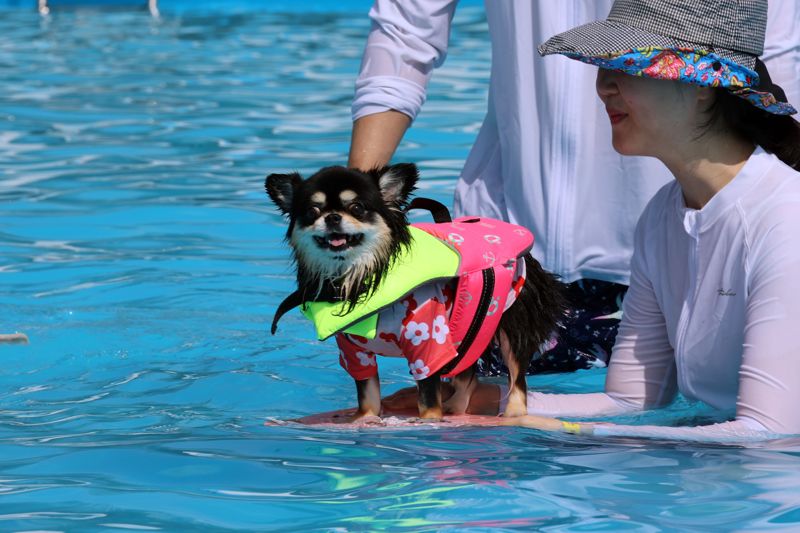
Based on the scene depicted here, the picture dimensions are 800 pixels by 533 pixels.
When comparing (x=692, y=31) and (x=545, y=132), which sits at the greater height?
(x=692, y=31)

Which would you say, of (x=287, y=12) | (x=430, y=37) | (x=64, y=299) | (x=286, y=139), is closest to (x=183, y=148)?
(x=286, y=139)

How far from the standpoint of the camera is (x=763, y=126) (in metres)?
3.89

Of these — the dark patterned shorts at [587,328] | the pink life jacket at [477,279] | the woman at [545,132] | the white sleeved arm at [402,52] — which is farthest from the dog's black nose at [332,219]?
the dark patterned shorts at [587,328]

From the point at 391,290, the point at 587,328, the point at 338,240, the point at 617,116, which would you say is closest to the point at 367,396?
the point at 391,290

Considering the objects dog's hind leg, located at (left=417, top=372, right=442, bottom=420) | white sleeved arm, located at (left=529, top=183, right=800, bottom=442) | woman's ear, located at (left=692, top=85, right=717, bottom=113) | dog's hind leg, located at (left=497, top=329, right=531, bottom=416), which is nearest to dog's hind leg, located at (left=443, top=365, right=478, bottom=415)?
dog's hind leg, located at (left=497, top=329, right=531, bottom=416)

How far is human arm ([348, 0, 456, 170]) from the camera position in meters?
4.80

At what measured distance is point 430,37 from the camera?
5035 millimetres

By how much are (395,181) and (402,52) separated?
1.15 meters

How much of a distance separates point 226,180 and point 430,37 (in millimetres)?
4940

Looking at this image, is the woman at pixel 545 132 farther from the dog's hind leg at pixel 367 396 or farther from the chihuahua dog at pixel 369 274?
the dog's hind leg at pixel 367 396

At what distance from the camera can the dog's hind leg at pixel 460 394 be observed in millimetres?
4484

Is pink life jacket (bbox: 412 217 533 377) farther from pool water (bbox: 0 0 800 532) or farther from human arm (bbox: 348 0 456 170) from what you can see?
human arm (bbox: 348 0 456 170)

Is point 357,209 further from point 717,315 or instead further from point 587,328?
point 587,328

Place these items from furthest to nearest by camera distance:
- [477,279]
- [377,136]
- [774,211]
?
[377,136]
[477,279]
[774,211]
